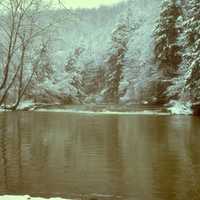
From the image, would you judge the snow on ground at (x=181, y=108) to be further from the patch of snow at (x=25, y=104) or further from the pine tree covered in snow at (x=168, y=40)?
the patch of snow at (x=25, y=104)

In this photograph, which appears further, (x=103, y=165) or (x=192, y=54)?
(x=192, y=54)

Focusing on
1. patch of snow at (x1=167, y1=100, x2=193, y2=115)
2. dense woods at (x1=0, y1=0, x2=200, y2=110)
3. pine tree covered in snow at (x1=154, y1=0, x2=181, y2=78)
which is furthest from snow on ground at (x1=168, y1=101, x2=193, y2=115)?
pine tree covered in snow at (x1=154, y1=0, x2=181, y2=78)

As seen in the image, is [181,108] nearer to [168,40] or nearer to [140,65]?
[168,40]

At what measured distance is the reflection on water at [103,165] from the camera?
34.0 ft

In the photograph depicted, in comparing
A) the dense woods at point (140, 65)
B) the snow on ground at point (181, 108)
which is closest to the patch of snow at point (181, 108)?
the snow on ground at point (181, 108)

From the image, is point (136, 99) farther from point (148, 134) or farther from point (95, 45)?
point (95, 45)

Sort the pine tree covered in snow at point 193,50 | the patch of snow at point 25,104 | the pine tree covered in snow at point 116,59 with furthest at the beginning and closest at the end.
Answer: the pine tree covered in snow at point 116,59, the patch of snow at point 25,104, the pine tree covered in snow at point 193,50

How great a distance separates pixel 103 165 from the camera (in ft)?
44.1

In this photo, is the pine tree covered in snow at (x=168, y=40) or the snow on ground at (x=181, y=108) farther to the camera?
the pine tree covered in snow at (x=168, y=40)

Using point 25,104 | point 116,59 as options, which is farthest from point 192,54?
point 116,59

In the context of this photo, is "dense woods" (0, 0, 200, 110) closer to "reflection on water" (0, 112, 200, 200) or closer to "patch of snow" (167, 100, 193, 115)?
"patch of snow" (167, 100, 193, 115)

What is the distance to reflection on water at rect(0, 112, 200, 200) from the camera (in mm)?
10367

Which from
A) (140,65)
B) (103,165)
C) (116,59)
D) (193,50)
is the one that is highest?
(193,50)

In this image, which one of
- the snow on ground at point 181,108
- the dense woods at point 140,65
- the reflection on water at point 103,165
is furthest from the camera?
the snow on ground at point 181,108
